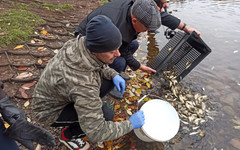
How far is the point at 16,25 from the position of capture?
405cm

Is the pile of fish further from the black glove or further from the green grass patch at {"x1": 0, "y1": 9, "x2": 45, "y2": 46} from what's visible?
the green grass patch at {"x1": 0, "y1": 9, "x2": 45, "y2": 46}

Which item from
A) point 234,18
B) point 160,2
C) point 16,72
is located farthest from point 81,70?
point 234,18

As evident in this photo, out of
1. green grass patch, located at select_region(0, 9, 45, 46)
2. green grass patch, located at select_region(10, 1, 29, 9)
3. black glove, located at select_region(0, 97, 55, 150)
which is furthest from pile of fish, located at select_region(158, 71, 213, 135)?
green grass patch, located at select_region(10, 1, 29, 9)

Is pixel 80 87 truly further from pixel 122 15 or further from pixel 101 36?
pixel 122 15

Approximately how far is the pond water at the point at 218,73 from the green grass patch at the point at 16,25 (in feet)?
9.09

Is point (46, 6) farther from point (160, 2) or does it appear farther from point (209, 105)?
point (209, 105)

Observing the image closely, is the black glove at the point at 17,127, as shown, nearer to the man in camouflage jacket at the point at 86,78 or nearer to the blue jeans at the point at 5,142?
the blue jeans at the point at 5,142

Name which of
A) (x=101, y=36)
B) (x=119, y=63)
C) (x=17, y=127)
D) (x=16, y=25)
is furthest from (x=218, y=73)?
(x=16, y=25)

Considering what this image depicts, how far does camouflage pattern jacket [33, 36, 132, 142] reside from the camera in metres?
1.46

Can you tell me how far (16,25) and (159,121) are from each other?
385cm

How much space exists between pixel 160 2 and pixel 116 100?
3.27 metres

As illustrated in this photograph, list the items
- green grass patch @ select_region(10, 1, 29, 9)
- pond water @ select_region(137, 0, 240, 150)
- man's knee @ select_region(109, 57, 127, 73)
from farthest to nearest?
1. green grass patch @ select_region(10, 1, 29, 9)
2. man's knee @ select_region(109, 57, 127, 73)
3. pond water @ select_region(137, 0, 240, 150)

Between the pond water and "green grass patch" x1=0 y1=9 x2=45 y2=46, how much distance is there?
277 centimetres

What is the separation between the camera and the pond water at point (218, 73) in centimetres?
251
